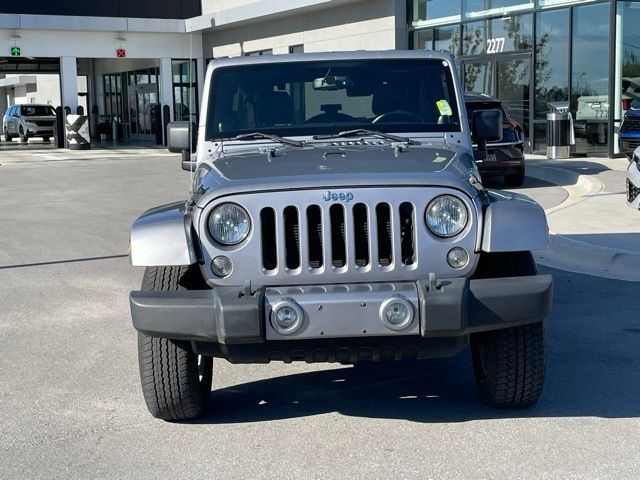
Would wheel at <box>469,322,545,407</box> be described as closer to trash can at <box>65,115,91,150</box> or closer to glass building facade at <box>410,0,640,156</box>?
glass building facade at <box>410,0,640,156</box>

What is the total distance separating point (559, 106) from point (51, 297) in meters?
14.7

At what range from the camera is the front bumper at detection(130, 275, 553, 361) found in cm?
424

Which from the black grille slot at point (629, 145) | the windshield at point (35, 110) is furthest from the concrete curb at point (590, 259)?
the windshield at point (35, 110)

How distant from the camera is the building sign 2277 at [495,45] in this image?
2311 centimetres

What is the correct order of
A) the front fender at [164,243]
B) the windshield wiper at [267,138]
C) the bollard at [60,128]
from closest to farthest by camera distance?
the front fender at [164,243] < the windshield wiper at [267,138] < the bollard at [60,128]

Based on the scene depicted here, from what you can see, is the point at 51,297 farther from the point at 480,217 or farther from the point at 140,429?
the point at 480,217

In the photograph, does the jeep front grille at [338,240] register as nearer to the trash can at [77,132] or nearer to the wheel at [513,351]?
the wheel at [513,351]

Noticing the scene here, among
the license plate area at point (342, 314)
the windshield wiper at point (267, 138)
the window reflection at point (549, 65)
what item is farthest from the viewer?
the window reflection at point (549, 65)

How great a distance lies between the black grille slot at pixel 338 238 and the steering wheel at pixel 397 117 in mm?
1587

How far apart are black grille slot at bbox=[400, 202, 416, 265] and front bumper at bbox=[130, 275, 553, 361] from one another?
0.68ft

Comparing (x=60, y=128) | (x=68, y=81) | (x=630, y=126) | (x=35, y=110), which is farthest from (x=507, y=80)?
(x=35, y=110)

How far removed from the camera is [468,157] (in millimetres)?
5516

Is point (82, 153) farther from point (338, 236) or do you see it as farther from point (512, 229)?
point (512, 229)

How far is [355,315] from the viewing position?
4.24 m
